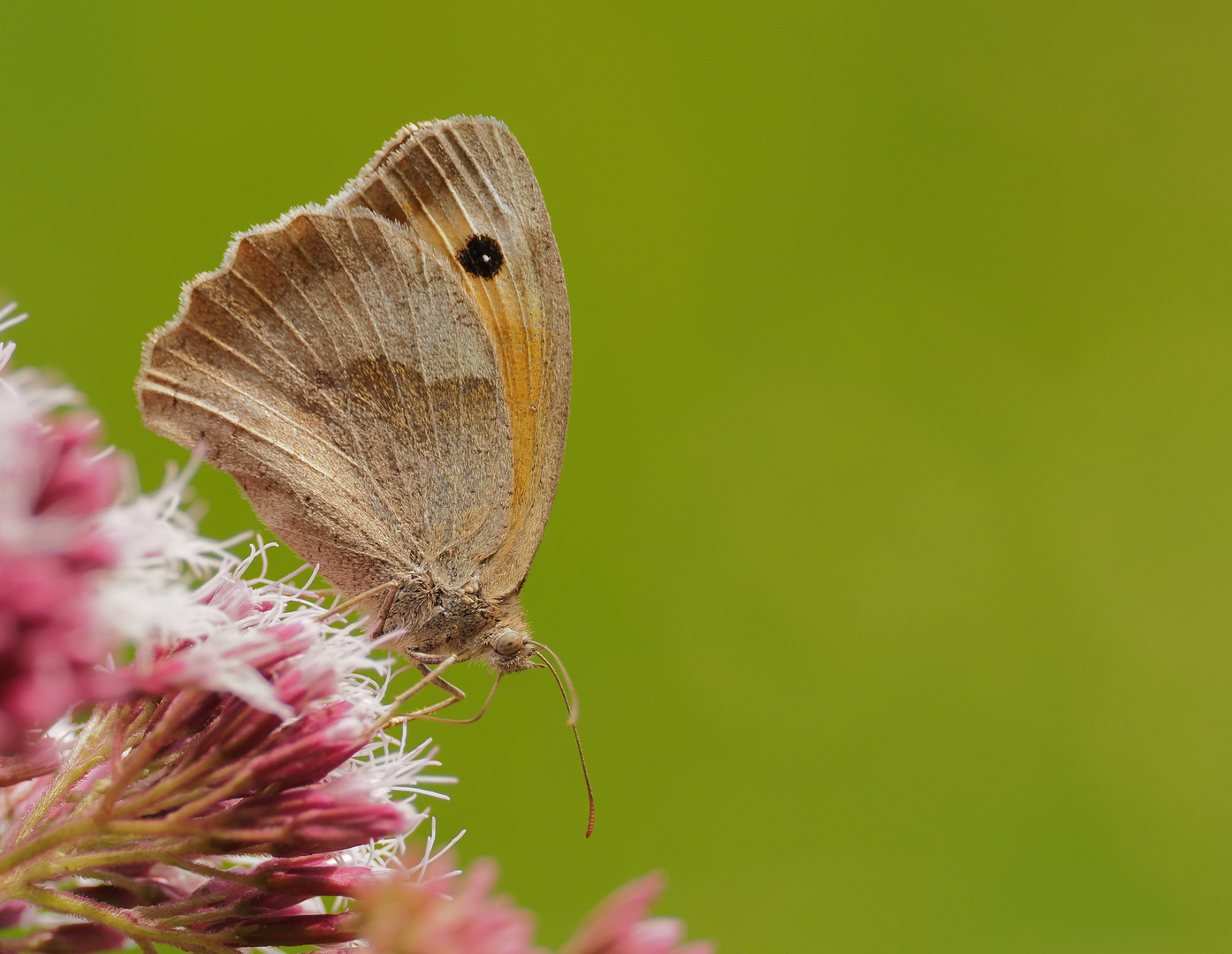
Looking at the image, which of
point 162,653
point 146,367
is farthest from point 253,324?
point 162,653

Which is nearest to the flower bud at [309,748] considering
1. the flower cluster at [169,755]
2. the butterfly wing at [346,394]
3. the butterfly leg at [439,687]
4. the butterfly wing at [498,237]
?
the flower cluster at [169,755]

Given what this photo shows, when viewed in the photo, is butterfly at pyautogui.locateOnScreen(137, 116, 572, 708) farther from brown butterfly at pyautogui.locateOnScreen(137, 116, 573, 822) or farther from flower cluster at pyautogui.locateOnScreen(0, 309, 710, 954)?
flower cluster at pyautogui.locateOnScreen(0, 309, 710, 954)

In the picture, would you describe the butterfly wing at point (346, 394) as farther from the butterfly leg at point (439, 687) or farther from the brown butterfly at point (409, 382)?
the butterfly leg at point (439, 687)

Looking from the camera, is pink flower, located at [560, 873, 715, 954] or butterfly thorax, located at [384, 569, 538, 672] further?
butterfly thorax, located at [384, 569, 538, 672]

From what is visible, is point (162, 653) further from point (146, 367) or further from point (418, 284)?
point (418, 284)

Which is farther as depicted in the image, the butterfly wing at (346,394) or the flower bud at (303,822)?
the butterfly wing at (346,394)

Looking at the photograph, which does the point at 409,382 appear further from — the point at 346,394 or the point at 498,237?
the point at 498,237

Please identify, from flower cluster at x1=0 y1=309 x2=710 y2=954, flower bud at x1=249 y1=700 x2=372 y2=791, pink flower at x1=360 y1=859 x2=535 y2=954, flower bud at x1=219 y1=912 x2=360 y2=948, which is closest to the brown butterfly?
flower cluster at x1=0 y1=309 x2=710 y2=954
